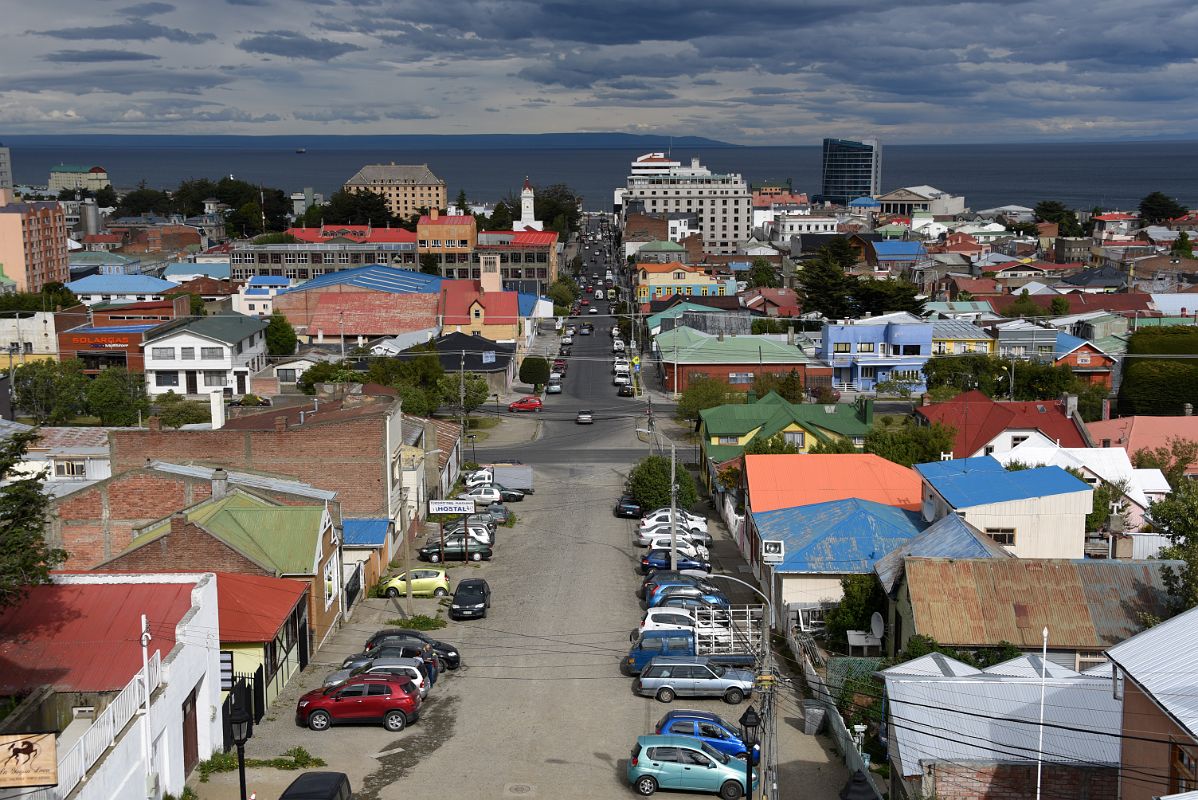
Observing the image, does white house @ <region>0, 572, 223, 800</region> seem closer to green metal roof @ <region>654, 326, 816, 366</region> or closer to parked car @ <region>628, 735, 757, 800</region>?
parked car @ <region>628, 735, 757, 800</region>

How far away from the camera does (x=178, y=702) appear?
17.6 meters

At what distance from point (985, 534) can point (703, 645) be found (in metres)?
6.98

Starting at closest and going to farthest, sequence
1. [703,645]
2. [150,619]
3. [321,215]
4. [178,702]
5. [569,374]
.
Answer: [178,702] < [150,619] < [703,645] < [569,374] < [321,215]

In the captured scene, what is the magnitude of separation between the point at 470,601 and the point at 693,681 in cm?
777

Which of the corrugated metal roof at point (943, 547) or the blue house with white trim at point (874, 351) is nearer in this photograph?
Result: the corrugated metal roof at point (943, 547)

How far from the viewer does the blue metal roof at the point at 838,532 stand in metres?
28.4

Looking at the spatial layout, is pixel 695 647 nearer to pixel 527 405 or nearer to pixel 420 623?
pixel 420 623

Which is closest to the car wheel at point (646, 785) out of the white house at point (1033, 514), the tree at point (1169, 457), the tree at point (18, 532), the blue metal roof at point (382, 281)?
the tree at point (18, 532)

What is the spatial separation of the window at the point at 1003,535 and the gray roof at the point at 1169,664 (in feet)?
39.2

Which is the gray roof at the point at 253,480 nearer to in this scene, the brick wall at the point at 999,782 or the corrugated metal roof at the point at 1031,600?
the corrugated metal roof at the point at 1031,600

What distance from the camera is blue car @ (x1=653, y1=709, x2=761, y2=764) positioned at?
19359 millimetres

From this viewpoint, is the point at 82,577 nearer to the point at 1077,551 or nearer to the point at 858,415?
the point at 1077,551

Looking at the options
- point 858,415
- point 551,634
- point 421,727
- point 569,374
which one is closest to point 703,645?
point 551,634

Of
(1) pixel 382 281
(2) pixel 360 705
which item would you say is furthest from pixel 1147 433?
(1) pixel 382 281
